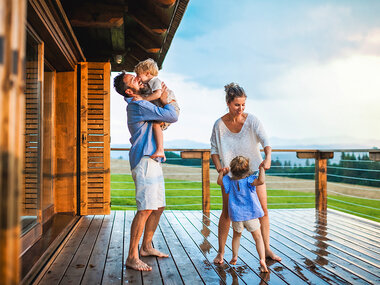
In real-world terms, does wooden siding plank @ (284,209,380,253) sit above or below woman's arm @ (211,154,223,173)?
below

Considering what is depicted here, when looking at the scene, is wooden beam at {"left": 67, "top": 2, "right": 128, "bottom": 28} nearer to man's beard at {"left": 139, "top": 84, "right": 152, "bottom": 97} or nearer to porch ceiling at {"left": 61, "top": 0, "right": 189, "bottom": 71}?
porch ceiling at {"left": 61, "top": 0, "right": 189, "bottom": 71}

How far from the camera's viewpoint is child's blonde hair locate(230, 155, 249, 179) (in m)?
2.32

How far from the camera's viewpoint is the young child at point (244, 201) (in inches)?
90.0

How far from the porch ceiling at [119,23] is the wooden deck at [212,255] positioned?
2.08m

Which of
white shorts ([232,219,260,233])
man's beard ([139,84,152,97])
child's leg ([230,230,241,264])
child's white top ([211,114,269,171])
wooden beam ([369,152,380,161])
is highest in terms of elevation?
man's beard ([139,84,152,97])

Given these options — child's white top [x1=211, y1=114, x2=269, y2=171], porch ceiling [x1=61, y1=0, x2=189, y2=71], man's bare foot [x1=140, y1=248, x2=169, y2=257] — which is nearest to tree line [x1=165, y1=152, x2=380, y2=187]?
porch ceiling [x1=61, y1=0, x2=189, y2=71]

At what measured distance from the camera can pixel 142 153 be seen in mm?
2365

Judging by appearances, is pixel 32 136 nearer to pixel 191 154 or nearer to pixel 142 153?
pixel 142 153

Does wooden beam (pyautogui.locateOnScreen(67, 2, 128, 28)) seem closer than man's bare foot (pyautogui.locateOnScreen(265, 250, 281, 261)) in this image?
No

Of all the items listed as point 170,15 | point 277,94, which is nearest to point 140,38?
point 170,15

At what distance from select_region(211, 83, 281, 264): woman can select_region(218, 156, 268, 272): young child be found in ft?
0.40

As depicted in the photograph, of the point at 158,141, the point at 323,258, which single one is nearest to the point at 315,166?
the point at 323,258

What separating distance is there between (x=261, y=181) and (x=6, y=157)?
1.78 meters

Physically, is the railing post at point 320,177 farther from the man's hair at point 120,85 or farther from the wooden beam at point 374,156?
the man's hair at point 120,85
